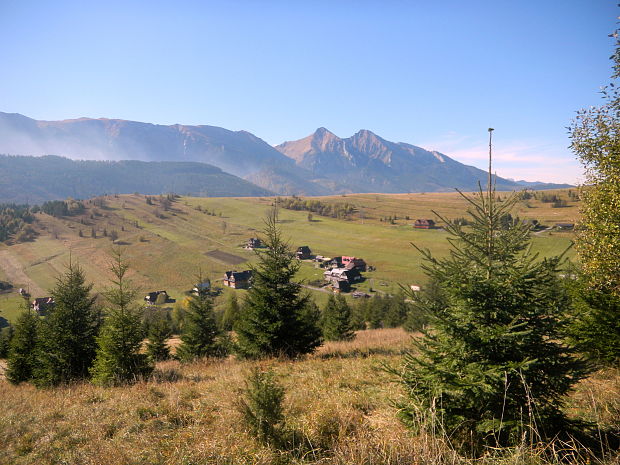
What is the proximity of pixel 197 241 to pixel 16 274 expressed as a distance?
57380 millimetres

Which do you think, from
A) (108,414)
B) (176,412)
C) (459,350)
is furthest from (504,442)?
(108,414)

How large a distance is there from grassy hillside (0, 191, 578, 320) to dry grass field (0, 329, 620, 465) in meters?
64.3

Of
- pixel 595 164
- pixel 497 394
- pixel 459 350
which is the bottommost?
pixel 497 394

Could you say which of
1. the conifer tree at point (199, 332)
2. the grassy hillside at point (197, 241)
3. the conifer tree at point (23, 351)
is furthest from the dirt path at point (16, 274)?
the conifer tree at point (199, 332)

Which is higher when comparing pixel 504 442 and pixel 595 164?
pixel 595 164

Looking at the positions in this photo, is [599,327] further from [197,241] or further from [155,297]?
[197,241]

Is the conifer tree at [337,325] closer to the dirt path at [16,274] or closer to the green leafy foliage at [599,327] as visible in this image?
the green leafy foliage at [599,327]

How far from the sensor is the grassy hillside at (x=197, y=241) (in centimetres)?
9062

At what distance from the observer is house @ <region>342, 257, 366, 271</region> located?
302 feet

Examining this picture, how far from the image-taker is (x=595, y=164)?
1301 cm

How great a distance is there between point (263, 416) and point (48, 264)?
138 m

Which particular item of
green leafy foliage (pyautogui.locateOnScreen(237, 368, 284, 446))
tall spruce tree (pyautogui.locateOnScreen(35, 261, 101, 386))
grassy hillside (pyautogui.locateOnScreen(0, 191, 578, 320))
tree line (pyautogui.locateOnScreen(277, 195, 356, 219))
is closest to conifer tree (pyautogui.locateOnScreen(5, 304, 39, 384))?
tall spruce tree (pyautogui.locateOnScreen(35, 261, 101, 386))

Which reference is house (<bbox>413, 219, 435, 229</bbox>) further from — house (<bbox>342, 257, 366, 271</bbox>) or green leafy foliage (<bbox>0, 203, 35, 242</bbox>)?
green leafy foliage (<bbox>0, 203, 35, 242</bbox>)

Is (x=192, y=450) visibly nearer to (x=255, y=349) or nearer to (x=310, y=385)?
(x=310, y=385)
